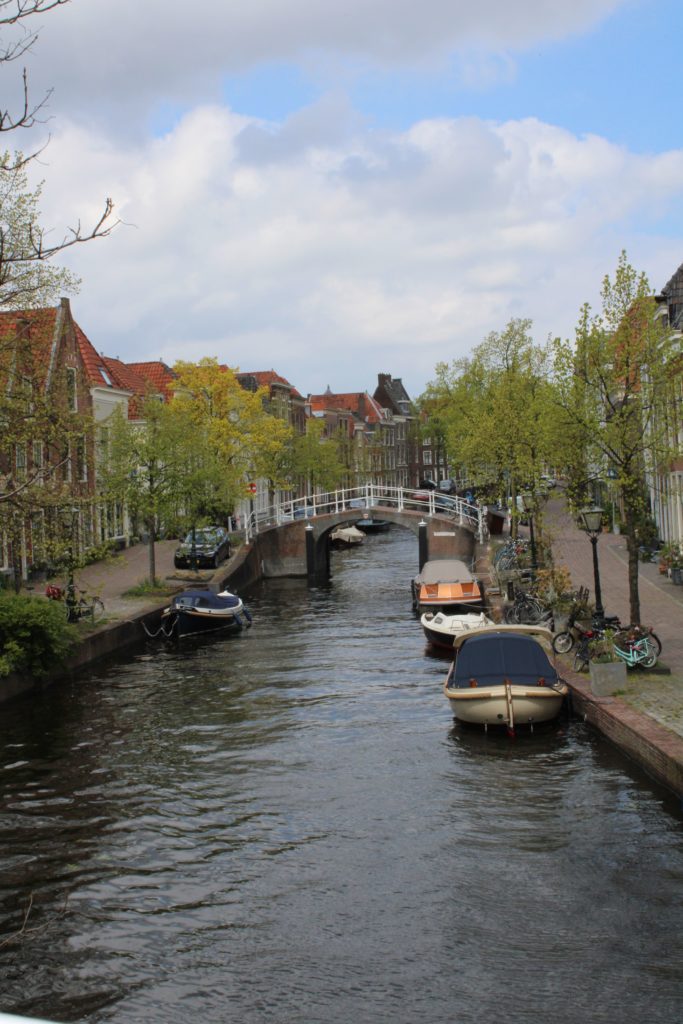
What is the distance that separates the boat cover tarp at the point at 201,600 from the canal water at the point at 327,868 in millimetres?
10843

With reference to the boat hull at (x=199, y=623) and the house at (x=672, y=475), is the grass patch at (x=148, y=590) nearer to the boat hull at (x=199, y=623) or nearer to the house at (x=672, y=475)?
the boat hull at (x=199, y=623)

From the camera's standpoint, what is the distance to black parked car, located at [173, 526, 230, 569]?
4703 cm

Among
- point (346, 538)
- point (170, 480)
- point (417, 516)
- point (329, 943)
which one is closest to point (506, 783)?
point (329, 943)

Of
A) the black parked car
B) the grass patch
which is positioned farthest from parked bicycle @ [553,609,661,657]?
the black parked car

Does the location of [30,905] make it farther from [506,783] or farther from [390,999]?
[506,783]

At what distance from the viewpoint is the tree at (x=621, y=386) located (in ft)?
79.9

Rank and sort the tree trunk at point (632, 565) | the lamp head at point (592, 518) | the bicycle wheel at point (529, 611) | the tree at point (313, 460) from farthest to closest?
1. the tree at point (313, 460)
2. the bicycle wheel at point (529, 611)
3. the lamp head at point (592, 518)
4. the tree trunk at point (632, 565)

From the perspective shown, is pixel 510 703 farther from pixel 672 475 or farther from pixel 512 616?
pixel 672 475

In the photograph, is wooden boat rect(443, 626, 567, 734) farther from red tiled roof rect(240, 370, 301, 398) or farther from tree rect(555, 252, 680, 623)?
red tiled roof rect(240, 370, 301, 398)

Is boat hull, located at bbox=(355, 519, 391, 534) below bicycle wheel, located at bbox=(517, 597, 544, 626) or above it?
above

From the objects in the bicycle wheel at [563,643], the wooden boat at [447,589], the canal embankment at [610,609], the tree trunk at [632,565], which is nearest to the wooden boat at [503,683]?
the canal embankment at [610,609]

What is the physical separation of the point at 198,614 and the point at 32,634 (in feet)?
34.7

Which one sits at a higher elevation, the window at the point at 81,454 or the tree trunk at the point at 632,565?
the window at the point at 81,454

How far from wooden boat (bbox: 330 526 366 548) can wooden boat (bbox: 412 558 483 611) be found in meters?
38.4
